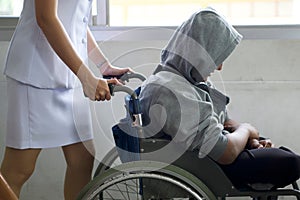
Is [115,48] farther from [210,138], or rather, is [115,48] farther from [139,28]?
[210,138]

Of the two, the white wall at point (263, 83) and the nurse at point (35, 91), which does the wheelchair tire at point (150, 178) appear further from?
the white wall at point (263, 83)

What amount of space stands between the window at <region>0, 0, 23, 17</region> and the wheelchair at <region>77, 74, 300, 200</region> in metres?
1.12

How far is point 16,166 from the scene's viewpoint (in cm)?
164

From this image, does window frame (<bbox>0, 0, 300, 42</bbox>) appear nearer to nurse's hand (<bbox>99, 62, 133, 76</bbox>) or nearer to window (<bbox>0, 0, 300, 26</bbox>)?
window (<bbox>0, 0, 300, 26</bbox>)

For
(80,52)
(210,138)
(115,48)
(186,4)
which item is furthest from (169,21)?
(210,138)

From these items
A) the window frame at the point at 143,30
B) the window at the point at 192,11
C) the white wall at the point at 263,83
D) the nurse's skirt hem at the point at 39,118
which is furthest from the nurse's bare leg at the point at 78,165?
the window at the point at 192,11

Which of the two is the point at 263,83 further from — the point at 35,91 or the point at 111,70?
the point at 35,91

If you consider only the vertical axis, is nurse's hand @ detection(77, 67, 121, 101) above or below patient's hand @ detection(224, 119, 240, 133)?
above

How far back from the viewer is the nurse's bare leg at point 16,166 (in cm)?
164

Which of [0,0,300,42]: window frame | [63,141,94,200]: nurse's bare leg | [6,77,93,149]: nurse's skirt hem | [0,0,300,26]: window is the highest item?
[0,0,300,26]: window

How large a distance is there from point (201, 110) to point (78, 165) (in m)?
0.48

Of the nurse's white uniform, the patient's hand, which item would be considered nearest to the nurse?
the nurse's white uniform

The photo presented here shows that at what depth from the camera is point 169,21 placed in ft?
8.08

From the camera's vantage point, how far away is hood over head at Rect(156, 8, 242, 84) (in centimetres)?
163
